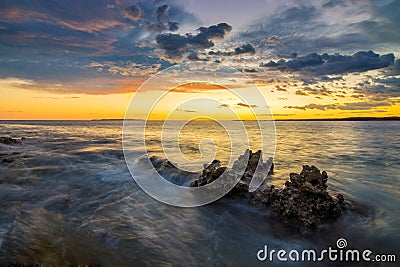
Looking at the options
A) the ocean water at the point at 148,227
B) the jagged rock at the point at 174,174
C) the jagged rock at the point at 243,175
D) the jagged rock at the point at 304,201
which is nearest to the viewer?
the ocean water at the point at 148,227

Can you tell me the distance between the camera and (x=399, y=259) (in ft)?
17.8

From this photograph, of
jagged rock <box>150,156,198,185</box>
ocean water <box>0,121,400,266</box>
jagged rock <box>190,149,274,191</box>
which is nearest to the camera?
ocean water <box>0,121,400,266</box>

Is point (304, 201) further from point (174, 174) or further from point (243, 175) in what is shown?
point (174, 174)

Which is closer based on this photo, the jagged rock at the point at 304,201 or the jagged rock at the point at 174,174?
the jagged rock at the point at 304,201

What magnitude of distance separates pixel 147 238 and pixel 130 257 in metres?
0.84

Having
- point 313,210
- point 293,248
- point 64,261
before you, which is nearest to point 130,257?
point 64,261

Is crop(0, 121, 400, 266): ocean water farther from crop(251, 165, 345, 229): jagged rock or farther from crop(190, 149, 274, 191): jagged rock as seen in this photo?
crop(190, 149, 274, 191): jagged rock

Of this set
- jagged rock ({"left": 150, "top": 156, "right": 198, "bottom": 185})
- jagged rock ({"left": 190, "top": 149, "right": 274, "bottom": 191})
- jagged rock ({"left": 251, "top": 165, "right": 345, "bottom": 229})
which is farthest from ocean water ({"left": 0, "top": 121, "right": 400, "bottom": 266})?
jagged rock ({"left": 150, "top": 156, "right": 198, "bottom": 185})

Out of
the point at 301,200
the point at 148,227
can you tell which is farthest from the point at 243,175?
the point at 148,227

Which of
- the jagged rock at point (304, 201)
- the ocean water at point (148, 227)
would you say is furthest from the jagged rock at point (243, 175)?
the jagged rock at point (304, 201)

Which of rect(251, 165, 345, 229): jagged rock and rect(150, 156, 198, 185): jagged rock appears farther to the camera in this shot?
rect(150, 156, 198, 185): jagged rock

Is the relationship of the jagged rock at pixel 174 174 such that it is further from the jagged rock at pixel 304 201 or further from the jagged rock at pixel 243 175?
the jagged rock at pixel 304 201

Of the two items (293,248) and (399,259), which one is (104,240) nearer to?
(293,248)

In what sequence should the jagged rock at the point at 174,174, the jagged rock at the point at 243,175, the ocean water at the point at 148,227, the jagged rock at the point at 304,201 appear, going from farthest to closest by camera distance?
the jagged rock at the point at 174,174 → the jagged rock at the point at 243,175 → the jagged rock at the point at 304,201 → the ocean water at the point at 148,227
